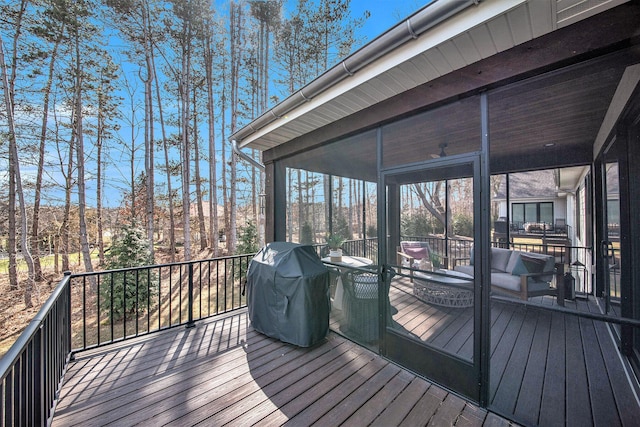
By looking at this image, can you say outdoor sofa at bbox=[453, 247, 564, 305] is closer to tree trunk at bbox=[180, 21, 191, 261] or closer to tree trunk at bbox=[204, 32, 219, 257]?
tree trunk at bbox=[180, 21, 191, 261]

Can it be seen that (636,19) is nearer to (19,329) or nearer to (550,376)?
(550,376)

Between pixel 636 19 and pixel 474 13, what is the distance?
0.79m

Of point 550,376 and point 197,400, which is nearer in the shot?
point 197,400

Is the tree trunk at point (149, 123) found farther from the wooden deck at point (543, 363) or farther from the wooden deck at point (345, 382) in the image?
the wooden deck at point (543, 363)

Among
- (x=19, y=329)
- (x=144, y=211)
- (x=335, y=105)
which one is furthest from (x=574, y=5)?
(x=144, y=211)

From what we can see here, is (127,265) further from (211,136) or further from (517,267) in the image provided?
(517,267)

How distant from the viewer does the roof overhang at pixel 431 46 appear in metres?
1.29

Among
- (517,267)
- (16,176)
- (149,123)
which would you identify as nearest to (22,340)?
(517,267)

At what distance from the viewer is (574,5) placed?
1229 millimetres

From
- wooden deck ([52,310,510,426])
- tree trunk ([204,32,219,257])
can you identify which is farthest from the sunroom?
tree trunk ([204,32,219,257])

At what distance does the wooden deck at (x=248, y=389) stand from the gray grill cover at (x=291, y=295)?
0.18 meters

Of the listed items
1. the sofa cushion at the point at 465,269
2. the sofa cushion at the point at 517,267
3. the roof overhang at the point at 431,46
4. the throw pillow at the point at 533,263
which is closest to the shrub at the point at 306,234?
the roof overhang at the point at 431,46

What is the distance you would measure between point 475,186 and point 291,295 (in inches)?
75.5

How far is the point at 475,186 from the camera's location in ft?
5.74
